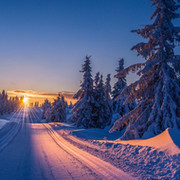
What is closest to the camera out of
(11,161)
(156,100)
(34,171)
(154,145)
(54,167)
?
(34,171)

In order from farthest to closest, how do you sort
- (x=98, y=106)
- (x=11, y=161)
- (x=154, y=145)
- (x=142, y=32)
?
(x=98, y=106), (x=142, y=32), (x=154, y=145), (x=11, y=161)

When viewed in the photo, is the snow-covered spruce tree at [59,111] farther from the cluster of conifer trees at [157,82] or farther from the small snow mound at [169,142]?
the small snow mound at [169,142]

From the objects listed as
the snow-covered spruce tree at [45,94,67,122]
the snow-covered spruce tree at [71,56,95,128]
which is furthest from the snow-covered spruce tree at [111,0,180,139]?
the snow-covered spruce tree at [45,94,67,122]

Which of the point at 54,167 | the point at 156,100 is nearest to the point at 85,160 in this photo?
the point at 54,167

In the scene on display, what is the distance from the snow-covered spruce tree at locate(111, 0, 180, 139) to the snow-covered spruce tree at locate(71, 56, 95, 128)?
14.7 metres

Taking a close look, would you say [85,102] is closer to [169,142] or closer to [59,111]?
[169,142]

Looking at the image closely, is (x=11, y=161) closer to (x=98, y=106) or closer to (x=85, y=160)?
(x=85, y=160)

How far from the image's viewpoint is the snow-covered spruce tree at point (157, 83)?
26.5 ft

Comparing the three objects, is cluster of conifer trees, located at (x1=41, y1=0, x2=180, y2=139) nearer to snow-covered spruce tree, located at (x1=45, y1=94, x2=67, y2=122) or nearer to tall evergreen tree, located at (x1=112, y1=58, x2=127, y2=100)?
tall evergreen tree, located at (x1=112, y1=58, x2=127, y2=100)

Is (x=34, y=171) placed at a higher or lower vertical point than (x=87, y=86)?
lower

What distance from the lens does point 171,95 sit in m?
8.48

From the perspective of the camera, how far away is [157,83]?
29.4ft

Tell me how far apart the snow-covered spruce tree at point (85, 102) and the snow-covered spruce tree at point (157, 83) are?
14.7 meters

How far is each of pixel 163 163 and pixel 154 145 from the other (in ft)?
4.55
